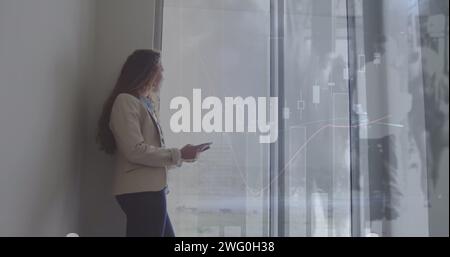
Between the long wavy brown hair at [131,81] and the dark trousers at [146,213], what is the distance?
0.23 metres

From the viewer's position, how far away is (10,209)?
0.90m

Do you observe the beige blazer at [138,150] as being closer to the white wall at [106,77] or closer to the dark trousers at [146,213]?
the dark trousers at [146,213]

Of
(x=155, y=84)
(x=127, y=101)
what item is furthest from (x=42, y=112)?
(x=155, y=84)

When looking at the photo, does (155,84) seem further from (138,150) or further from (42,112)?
(42,112)

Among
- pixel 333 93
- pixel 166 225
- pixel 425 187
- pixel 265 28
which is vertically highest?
pixel 265 28

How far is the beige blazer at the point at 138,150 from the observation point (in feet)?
3.93

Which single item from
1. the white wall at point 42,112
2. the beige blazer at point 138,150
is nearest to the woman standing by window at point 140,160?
the beige blazer at point 138,150

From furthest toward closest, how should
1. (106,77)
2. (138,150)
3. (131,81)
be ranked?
(106,77) < (131,81) < (138,150)

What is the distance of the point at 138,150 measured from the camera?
1.19 metres

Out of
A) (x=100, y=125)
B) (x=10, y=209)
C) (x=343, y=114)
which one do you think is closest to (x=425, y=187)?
(x=343, y=114)

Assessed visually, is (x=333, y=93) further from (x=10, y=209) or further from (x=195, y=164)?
(x=10, y=209)

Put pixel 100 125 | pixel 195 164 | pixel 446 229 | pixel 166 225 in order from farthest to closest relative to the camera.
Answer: pixel 195 164, pixel 100 125, pixel 166 225, pixel 446 229

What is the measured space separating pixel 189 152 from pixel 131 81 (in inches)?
13.8

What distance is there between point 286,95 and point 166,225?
81cm
